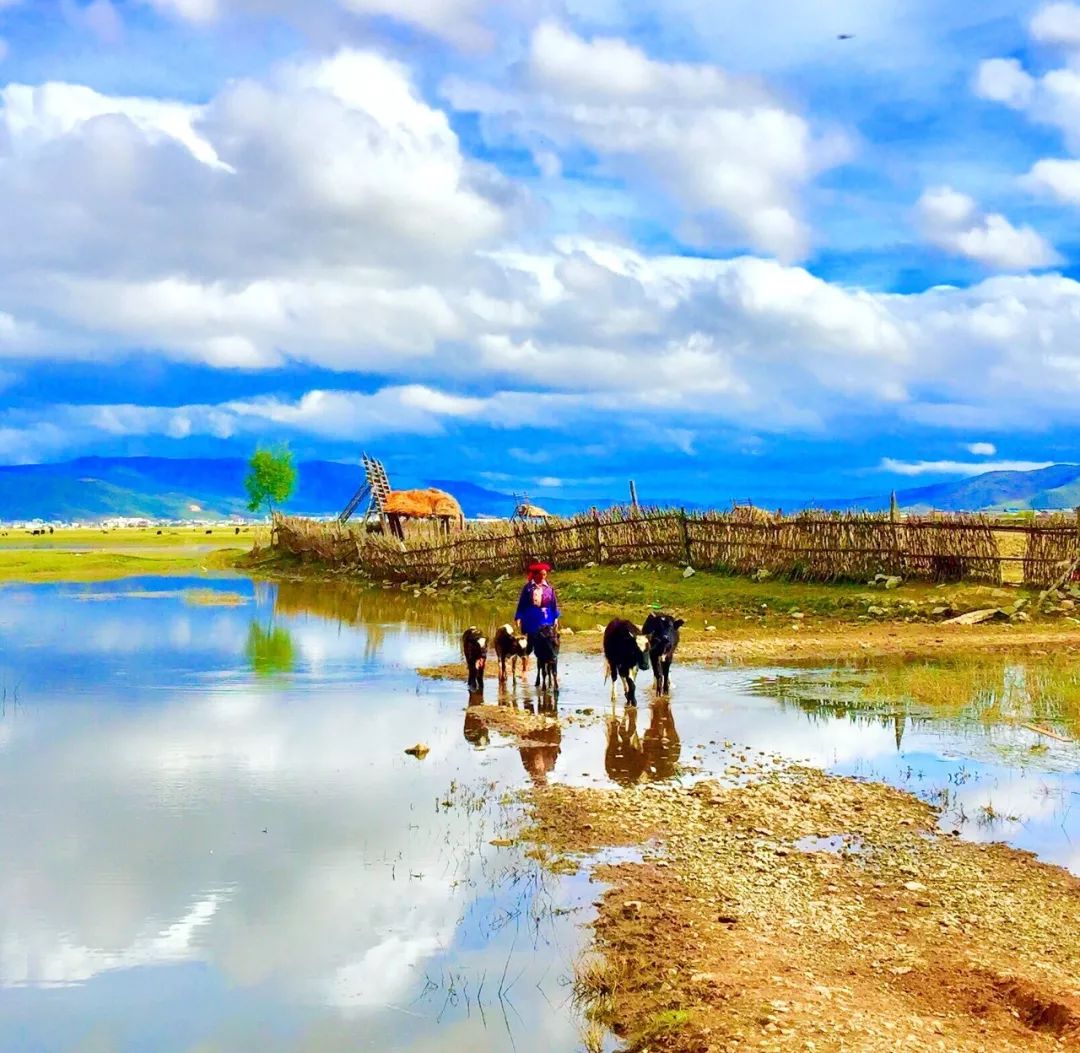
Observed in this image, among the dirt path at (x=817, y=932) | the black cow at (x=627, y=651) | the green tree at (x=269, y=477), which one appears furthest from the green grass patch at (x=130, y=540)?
the dirt path at (x=817, y=932)

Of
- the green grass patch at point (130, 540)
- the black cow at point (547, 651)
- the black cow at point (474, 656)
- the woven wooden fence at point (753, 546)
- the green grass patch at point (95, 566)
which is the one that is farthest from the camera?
the green grass patch at point (130, 540)

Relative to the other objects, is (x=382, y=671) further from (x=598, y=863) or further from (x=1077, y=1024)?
(x=1077, y=1024)

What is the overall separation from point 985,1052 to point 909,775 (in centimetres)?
531

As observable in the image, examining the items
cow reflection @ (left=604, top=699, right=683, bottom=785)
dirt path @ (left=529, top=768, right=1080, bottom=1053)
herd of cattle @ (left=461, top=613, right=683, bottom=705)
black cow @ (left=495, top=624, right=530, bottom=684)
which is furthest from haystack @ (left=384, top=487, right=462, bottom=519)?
dirt path @ (left=529, top=768, right=1080, bottom=1053)

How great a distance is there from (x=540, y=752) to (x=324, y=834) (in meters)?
3.27

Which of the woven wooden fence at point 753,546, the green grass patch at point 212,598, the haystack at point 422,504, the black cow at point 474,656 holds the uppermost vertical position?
the haystack at point 422,504

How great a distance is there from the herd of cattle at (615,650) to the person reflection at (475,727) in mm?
788

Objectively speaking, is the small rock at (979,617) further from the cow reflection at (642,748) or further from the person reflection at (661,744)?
the cow reflection at (642,748)

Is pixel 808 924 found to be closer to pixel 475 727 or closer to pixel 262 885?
pixel 262 885

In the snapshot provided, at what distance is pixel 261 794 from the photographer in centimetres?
1002

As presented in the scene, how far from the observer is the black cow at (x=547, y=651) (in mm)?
15109

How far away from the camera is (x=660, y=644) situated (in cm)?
1472

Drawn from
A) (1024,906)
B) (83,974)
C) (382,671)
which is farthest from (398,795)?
(382,671)

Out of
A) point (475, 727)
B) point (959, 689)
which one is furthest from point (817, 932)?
point (959, 689)
